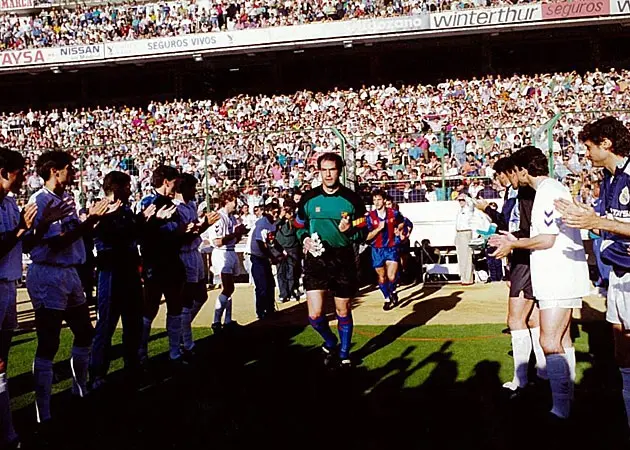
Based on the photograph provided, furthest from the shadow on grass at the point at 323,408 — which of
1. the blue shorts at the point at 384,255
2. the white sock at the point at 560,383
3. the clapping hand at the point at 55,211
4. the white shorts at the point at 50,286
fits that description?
the blue shorts at the point at 384,255

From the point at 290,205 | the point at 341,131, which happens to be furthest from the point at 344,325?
the point at 341,131

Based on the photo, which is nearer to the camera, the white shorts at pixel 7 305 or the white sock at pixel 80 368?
the white shorts at pixel 7 305

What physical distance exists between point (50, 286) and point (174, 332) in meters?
2.27

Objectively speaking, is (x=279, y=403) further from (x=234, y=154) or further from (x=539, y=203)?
(x=234, y=154)

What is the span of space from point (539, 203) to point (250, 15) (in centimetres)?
2618

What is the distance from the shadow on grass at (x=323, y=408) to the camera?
16.0 ft

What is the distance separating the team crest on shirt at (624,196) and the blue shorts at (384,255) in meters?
6.67

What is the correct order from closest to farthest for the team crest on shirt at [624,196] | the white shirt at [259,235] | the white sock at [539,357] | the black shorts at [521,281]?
the team crest on shirt at [624,196], the black shorts at [521,281], the white sock at [539,357], the white shirt at [259,235]

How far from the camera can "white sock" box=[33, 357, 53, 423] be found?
535cm

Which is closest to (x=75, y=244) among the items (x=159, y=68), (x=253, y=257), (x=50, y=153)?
(x=50, y=153)

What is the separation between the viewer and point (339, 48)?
28.9 meters

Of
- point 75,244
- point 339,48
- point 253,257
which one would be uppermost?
point 339,48

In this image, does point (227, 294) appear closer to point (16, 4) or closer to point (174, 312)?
point (174, 312)

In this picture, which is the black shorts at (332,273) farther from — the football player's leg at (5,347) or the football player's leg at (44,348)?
the football player's leg at (5,347)
